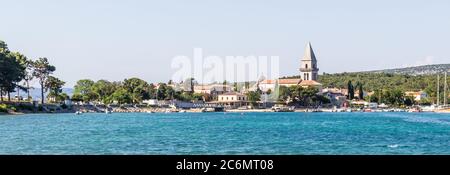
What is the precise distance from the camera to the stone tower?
170250 millimetres

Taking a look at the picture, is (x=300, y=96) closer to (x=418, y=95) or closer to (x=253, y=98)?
(x=253, y=98)

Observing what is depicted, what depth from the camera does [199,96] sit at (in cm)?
15212

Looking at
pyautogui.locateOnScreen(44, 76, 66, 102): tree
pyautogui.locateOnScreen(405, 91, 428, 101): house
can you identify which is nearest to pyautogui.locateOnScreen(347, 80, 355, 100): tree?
pyautogui.locateOnScreen(405, 91, 428, 101): house

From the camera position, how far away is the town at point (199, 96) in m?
94.7

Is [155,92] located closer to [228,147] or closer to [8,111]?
[8,111]

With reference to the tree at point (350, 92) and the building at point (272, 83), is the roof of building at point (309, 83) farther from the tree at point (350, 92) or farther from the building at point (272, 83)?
the tree at point (350, 92)

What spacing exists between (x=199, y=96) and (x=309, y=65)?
34.2 metres

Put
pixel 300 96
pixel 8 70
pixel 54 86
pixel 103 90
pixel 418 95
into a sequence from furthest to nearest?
pixel 418 95, pixel 300 96, pixel 103 90, pixel 54 86, pixel 8 70

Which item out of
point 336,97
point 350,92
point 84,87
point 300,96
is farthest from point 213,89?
point 84,87

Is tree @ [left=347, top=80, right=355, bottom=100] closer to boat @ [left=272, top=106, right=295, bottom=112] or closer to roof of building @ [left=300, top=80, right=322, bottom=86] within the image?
roof of building @ [left=300, top=80, right=322, bottom=86]

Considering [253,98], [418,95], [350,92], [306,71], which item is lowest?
[253,98]

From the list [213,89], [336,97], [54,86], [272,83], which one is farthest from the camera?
[272,83]
